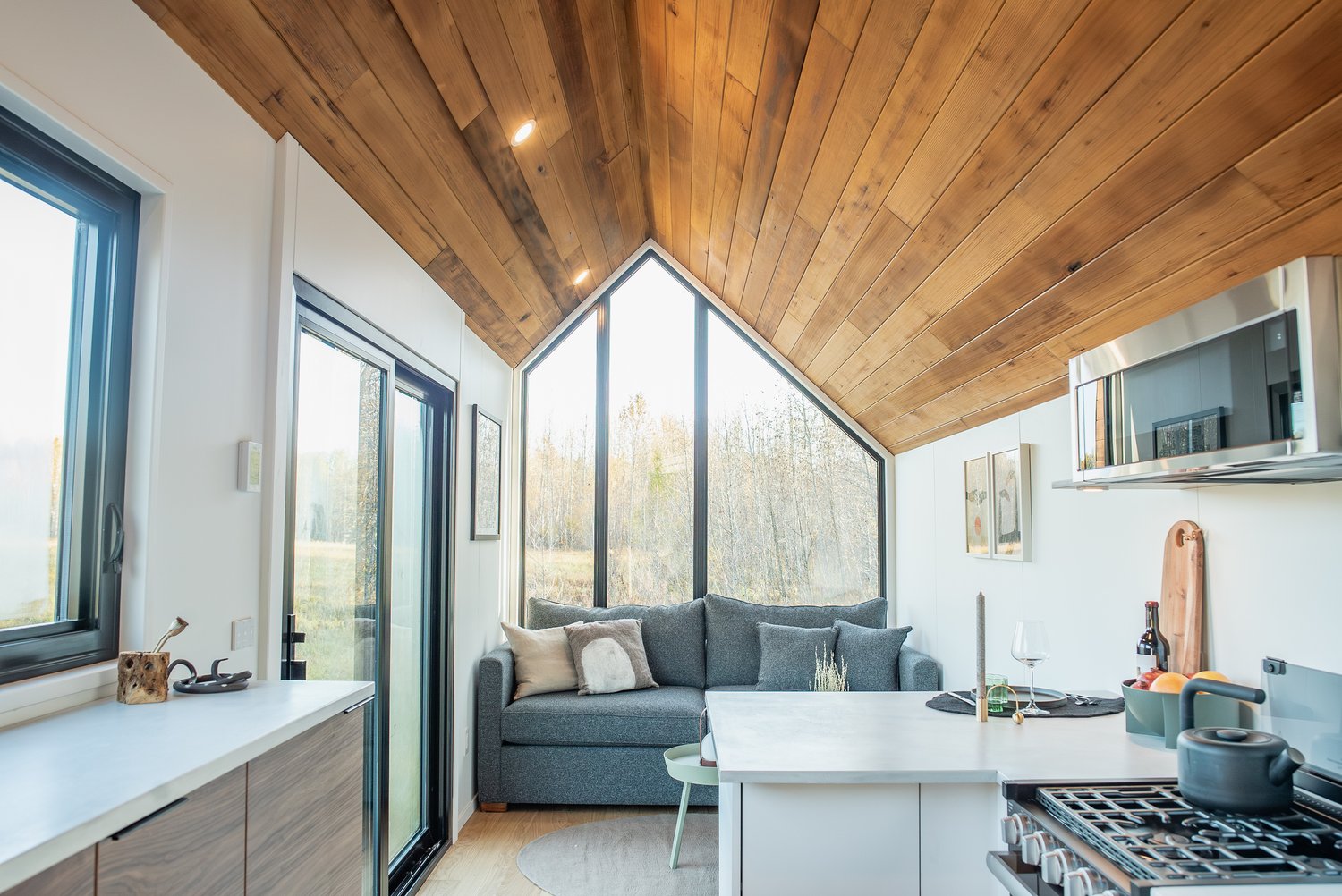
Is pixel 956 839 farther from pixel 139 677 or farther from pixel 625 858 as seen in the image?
pixel 625 858

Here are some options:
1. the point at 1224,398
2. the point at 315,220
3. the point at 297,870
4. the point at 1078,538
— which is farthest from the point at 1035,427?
the point at 297,870

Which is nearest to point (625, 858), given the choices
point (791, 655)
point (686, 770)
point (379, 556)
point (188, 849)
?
point (686, 770)

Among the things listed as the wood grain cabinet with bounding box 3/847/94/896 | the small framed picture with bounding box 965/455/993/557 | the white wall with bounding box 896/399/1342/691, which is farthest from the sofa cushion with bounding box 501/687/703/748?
the wood grain cabinet with bounding box 3/847/94/896

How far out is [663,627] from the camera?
5.04 m

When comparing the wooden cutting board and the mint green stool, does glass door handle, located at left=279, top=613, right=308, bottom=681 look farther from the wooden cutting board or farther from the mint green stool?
the wooden cutting board

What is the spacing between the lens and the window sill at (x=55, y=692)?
52.8 inches

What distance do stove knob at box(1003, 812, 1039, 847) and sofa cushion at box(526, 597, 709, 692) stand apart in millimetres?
3242

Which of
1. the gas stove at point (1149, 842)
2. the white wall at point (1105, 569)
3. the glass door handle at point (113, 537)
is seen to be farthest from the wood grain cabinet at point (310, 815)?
the white wall at point (1105, 569)

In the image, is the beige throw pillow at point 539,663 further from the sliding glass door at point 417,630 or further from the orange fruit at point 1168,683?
the orange fruit at point 1168,683

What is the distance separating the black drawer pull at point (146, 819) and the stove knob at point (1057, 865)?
1.37 m

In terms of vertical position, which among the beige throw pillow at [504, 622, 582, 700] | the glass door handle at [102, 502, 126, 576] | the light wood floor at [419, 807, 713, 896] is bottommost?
the light wood floor at [419, 807, 713, 896]

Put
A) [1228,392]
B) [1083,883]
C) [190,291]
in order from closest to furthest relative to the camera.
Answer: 1. [1083,883]
2. [1228,392]
3. [190,291]

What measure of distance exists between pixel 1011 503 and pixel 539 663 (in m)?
2.43

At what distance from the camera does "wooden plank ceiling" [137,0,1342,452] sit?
162cm
